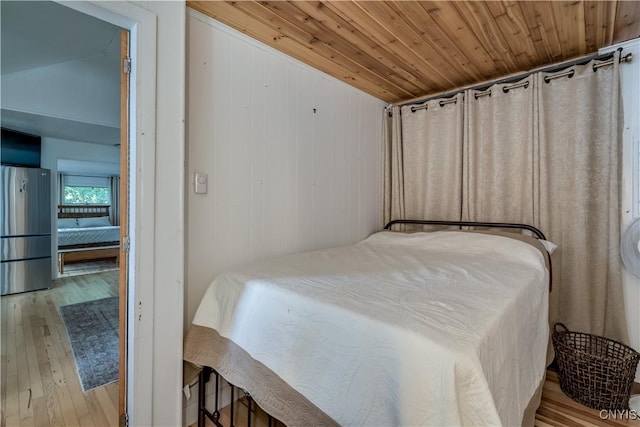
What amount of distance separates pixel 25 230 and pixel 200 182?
401cm

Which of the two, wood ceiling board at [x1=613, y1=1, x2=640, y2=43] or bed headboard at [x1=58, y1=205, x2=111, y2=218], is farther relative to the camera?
bed headboard at [x1=58, y1=205, x2=111, y2=218]

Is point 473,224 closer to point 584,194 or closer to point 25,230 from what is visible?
point 584,194

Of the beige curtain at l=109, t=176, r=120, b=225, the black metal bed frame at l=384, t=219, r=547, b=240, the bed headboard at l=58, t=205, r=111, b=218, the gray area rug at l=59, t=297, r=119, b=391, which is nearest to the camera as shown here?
the gray area rug at l=59, t=297, r=119, b=391

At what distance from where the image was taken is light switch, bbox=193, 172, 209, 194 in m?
1.58

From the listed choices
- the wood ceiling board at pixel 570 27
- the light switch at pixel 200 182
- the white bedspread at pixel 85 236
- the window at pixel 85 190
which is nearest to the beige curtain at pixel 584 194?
the wood ceiling board at pixel 570 27

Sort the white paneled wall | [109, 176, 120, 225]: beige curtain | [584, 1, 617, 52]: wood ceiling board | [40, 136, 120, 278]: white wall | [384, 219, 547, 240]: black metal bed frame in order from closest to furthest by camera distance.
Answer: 1. [584, 1, 617, 52]: wood ceiling board
2. the white paneled wall
3. [384, 219, 547, 240]: black metal bed frame
4. [40, 136, 120, 278]: white wall
5. [109, 176, 120, 225]: beige curtain

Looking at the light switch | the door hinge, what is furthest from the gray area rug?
the door hinge

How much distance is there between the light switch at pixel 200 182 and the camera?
158 cm

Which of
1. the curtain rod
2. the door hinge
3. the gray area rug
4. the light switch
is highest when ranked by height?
the curtain rod

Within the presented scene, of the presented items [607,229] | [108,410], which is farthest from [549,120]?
[108,410]

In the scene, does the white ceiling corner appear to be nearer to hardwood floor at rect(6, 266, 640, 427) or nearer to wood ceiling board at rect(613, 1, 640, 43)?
hardwood floor at rect(6, 266, 640, 427)

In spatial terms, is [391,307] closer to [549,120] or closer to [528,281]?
[528,281]

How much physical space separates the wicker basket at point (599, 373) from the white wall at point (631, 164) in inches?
9.7

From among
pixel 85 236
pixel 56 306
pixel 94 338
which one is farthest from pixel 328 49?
pixel 85 236
